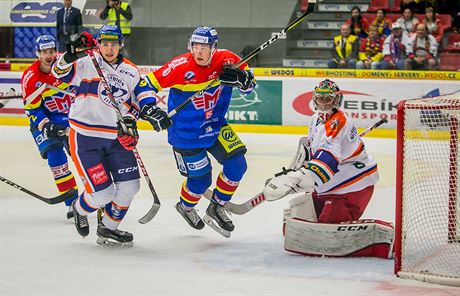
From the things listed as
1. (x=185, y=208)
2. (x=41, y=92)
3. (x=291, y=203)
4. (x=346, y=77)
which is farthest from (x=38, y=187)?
(x=346, y=77)

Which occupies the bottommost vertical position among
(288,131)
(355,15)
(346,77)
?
(288,131)

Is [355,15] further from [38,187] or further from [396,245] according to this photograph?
[396,245]

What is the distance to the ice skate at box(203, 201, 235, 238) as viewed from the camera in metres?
5.23

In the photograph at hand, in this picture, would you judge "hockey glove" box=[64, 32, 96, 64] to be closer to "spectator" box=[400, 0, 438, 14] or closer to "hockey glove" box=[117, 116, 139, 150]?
"hockey glove" box=[117, 116, 139, 150]

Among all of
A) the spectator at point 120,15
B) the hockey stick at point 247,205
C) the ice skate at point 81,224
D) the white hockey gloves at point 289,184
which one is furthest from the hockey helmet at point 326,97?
the spectator at point 120,15

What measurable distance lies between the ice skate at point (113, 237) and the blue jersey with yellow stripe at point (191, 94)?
2.13 ft

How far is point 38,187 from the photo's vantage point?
22.7 ft

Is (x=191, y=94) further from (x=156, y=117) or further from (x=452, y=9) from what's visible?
(x=452, y=9)

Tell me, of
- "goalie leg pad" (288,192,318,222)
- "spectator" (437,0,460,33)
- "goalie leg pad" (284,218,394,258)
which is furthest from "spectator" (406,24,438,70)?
"goalie leg pad" (284,218,394,258)

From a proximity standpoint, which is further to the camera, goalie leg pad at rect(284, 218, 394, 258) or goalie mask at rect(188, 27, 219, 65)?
goalie mask at rect(188, 27, 219, 65)

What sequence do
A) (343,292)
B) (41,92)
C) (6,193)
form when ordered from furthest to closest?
1. (6,193)
2. (41,92)
3. (343,292)

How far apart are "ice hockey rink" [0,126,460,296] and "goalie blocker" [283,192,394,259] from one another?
0.05 metres

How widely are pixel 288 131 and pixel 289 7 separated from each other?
6.24 feet

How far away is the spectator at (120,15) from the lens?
37.0 feet
